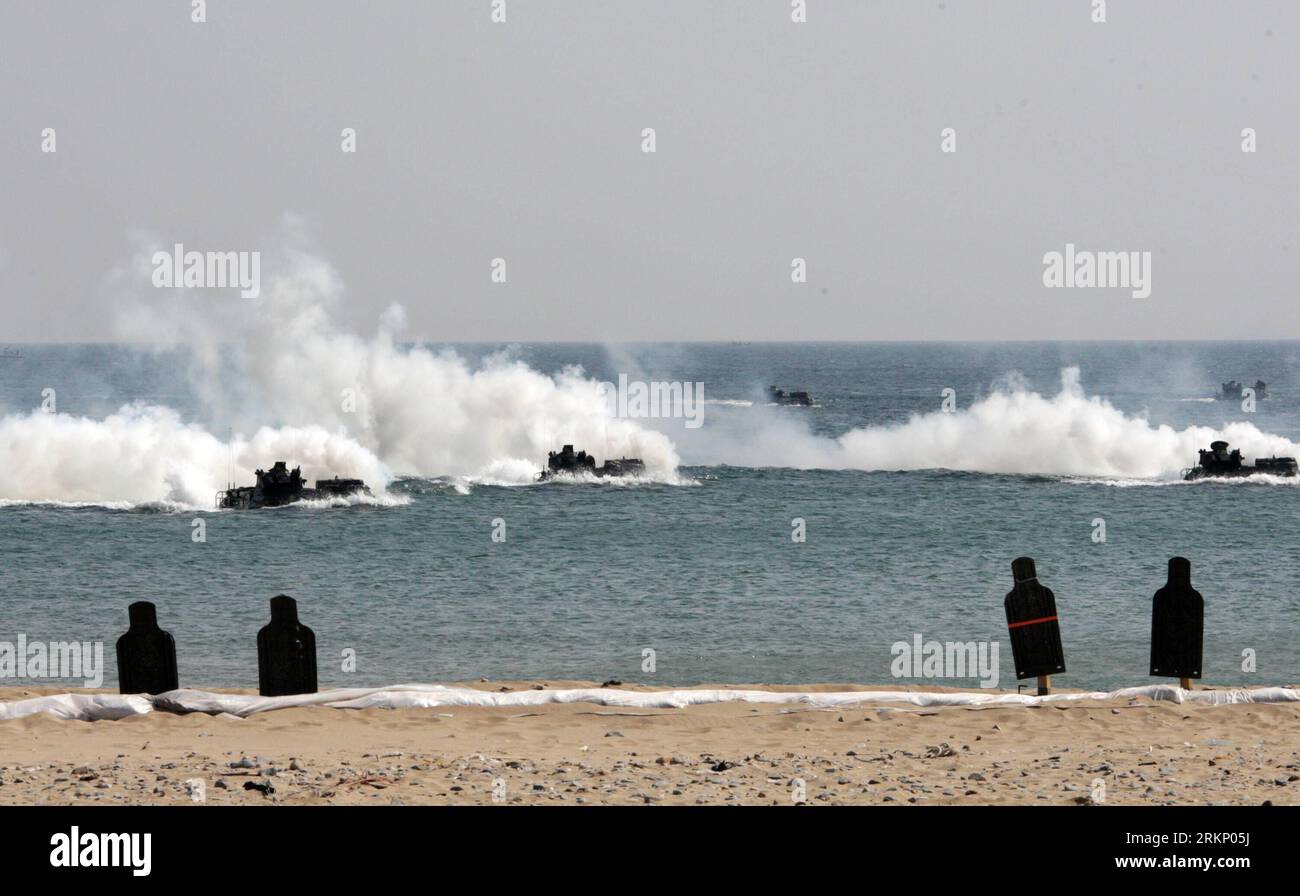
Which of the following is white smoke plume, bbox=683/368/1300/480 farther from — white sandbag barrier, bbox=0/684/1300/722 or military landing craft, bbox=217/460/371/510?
white sandbag barrier, bbox=0/684/1300/722

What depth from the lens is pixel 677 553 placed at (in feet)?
128

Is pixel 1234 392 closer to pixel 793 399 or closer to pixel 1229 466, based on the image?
pixel 793 399

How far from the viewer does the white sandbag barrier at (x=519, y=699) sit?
13.5 meters

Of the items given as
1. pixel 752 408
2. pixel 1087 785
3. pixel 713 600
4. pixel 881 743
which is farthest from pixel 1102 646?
pixel 752 408

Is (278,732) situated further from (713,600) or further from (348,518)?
(348,518)

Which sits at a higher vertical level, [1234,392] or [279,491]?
[1234,392]

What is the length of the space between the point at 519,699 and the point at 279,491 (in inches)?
1509

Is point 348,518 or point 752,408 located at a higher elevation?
point 752,408

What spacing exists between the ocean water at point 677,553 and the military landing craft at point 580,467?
1.39 meters

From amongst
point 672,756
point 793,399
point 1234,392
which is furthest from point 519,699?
point 1234,392

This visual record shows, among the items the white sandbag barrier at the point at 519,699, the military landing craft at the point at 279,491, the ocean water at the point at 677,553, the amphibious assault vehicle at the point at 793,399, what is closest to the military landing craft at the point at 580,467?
the ocean water at the point at 677,553

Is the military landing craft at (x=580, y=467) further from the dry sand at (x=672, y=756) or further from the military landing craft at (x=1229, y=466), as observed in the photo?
the dry sand at (x=672, y=756)
